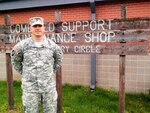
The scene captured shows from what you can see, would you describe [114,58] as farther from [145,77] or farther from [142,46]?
[142,46]

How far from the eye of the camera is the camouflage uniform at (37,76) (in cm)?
458

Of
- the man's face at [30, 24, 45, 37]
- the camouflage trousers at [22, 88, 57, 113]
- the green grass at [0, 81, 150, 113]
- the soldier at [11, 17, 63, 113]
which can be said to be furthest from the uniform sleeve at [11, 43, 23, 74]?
the green grass at [0, 81, 150, 113]

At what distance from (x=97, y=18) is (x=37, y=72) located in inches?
166

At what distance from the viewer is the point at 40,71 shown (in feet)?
15.0

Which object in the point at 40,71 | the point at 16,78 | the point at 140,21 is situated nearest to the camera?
the point at 40,71

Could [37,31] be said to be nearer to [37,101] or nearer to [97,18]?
[37,101]

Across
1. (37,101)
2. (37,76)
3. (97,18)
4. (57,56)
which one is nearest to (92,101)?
(97,18)

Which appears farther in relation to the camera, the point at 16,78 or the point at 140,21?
the point at 16,78

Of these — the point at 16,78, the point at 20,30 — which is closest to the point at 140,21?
the point at 20,30

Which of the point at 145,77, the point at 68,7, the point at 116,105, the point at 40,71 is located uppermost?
the point at 68,7

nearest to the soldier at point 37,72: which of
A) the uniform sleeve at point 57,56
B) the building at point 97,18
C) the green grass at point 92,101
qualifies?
the uniform sleeve at point 57,56

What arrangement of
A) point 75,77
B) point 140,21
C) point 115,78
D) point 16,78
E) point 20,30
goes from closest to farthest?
point 140,21, point 20,30, point 115,78, point 75,77, point 16,78

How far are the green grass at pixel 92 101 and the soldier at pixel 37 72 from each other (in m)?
2.07

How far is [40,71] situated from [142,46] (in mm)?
2042
